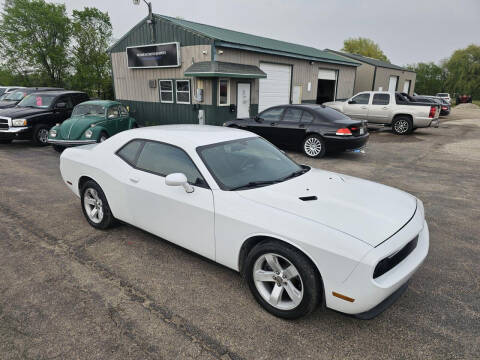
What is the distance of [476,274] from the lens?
3.45m

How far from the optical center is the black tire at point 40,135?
1074cm

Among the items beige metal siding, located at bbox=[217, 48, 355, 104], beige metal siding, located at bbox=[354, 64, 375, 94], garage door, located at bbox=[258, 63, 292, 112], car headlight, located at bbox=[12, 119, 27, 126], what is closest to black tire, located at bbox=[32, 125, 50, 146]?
car headlight, located at bbox=[12, 119, 27, 126]

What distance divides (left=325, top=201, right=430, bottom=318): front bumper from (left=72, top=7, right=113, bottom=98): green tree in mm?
35846

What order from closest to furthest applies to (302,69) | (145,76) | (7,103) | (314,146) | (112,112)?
(314,146)
(112,112)
(7,103)
(145,76)
(302,69)

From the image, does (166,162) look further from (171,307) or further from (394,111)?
(394,111)

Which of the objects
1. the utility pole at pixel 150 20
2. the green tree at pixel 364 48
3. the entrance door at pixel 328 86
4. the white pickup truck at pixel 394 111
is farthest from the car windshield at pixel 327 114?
the green tree at pixel 364 48

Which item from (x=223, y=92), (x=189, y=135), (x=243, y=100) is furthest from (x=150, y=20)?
(x=189, y=135)

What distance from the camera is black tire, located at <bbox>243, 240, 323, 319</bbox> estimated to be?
7.99ft

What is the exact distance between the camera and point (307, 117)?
30.0ft

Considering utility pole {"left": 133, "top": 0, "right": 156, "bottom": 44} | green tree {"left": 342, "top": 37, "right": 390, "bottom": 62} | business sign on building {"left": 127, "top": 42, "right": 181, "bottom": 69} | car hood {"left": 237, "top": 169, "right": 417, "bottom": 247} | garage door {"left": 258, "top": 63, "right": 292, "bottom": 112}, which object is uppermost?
green tree {"left": 342, "top": 37, "right": 390, "bottom": 62}

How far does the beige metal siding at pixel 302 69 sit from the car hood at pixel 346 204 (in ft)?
35.3

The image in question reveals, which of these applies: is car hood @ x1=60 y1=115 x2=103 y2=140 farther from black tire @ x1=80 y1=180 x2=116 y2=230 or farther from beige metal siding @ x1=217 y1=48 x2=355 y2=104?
beige metal siding @ x1=217 y1=48 x2=355 y2=104

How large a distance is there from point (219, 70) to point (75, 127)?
574 centimetres

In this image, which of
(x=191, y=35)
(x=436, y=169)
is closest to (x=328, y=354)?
(x=436, y=169)
